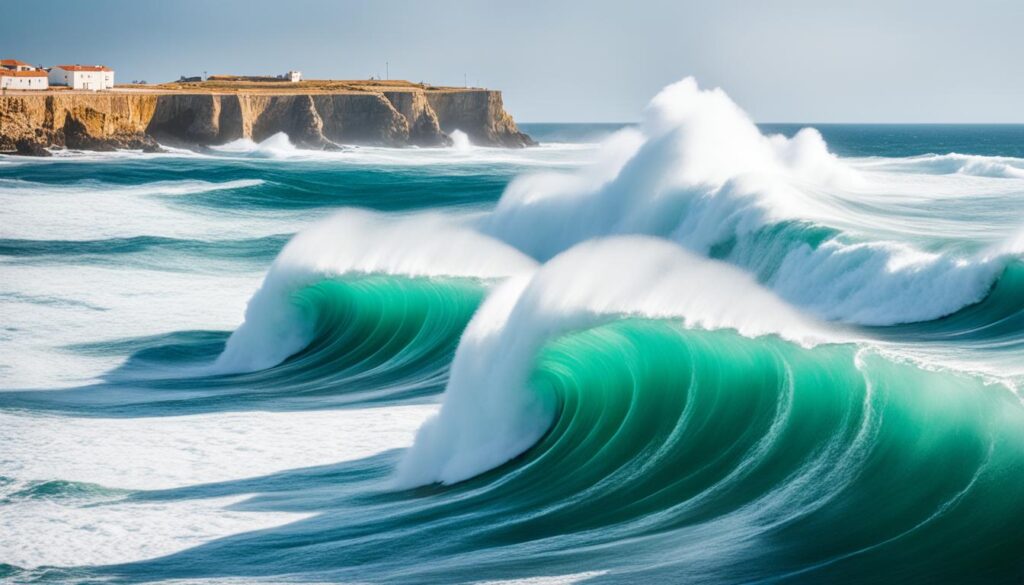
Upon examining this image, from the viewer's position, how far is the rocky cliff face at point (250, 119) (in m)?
61.8

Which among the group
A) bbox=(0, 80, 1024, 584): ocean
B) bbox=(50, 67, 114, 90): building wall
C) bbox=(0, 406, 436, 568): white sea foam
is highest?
bbox=(50, 67, 114, 90): building wall

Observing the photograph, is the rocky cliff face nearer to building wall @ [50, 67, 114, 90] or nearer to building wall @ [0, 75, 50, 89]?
building wall @ [0, 75, 50, 89]

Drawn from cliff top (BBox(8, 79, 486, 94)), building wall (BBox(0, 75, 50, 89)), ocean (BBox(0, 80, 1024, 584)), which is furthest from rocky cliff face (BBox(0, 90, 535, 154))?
ocean (BBox(0, 80, 1024, 584))

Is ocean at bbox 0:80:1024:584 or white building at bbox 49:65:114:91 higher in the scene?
white building at bbox 49:65:114:91

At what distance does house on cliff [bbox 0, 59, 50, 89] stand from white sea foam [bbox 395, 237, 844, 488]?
67063mm

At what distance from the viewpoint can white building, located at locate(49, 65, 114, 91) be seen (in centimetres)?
7800

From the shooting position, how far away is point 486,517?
28.1ft

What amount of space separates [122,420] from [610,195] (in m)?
13.4

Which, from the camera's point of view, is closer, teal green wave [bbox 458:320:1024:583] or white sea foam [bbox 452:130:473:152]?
teal green wave [bbox 458:320:1024:583]

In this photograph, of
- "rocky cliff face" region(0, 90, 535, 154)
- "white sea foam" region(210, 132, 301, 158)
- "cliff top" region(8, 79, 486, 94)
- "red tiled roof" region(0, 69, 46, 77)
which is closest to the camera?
"rocky cliff face" region(0, 90, 535, 154)

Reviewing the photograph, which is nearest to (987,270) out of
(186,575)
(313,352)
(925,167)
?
(313,352)

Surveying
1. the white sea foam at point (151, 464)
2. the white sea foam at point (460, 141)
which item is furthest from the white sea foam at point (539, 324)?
the white sea foam at point (460, 141)

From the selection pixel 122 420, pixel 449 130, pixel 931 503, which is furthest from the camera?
pixel 449 130

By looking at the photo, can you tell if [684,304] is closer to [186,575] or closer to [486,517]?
[486,517]
